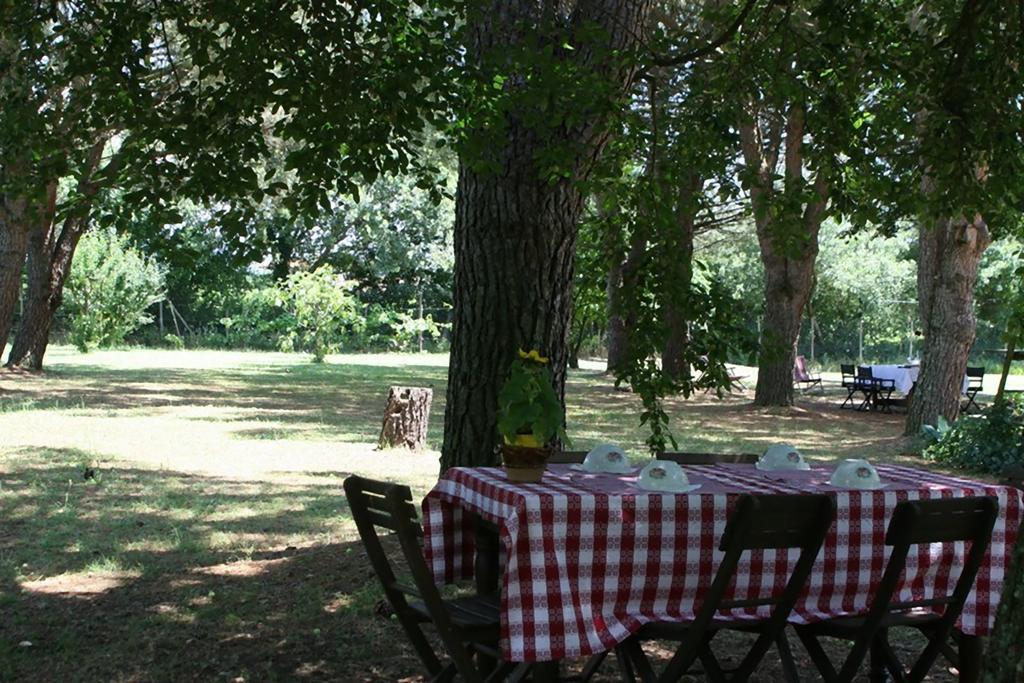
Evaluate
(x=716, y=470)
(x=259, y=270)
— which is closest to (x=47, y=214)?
(x=716, y=470)

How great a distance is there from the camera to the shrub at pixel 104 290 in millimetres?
36250

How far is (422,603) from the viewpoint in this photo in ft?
14.1

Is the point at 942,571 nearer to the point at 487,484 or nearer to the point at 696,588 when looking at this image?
the point at 696,588

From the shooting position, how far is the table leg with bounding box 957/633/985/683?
4582 mm

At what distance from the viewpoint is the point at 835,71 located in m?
7.02

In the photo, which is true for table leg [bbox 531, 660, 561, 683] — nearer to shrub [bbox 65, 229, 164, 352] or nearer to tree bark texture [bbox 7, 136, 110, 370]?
tree bark texture [bbox 7, 136, 110, 370]

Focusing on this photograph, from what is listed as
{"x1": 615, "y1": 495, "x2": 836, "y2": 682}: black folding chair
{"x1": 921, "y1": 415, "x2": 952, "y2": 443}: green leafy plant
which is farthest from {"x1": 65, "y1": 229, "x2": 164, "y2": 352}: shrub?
{"x1": 615, "y1": 495, "x2": 836, "y2": 682}: black folding chair

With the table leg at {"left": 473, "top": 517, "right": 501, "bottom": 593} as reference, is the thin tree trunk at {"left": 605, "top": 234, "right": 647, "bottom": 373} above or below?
above

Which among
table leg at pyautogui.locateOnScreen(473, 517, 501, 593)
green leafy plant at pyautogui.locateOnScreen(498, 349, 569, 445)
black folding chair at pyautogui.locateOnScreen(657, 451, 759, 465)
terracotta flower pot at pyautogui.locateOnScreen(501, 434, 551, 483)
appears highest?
green leafy plant at pyautogui.locateOnScreen(498, 349, 569, 445)

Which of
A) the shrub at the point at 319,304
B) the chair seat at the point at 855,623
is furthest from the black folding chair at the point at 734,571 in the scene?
the shrub at the point at 319,304

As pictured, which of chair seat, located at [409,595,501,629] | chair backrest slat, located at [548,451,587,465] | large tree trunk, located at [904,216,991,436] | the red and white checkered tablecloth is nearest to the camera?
the red and white checkered tablecloth

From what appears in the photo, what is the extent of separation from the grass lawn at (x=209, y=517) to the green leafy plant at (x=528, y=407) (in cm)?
158

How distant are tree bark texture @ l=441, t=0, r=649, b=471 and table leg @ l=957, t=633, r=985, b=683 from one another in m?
2.64

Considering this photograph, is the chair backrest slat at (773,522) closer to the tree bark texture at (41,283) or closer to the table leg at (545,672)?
the table leg at (545,672)
